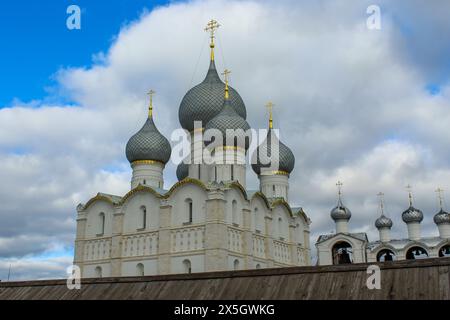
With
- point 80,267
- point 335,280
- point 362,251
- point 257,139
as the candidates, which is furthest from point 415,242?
point 335,280

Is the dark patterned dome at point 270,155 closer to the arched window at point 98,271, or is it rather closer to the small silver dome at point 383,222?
the arched window at point 98,271

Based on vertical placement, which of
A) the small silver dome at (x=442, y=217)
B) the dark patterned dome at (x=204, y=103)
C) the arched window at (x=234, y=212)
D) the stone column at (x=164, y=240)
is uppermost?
the dark patterned dome at (x=204, y=103)

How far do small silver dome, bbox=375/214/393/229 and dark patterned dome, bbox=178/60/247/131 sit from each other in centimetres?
2021

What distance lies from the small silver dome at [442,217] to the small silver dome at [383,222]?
3.81 m

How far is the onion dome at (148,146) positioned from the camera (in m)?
31.9

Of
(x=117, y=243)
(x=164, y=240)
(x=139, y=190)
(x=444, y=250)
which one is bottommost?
(x=164, y=240)

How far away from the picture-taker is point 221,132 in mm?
29531

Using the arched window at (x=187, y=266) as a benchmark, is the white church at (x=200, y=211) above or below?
above

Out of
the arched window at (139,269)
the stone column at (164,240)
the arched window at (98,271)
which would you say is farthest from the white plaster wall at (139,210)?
A: the arched window at (98,271)

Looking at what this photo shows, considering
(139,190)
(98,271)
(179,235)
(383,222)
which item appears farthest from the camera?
(383,222)

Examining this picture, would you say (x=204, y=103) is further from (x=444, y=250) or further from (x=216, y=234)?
(x=444, y=250)

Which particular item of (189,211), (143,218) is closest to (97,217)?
(143,218)

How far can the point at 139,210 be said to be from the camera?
28.7 metres

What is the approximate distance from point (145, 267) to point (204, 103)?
1077 cm
